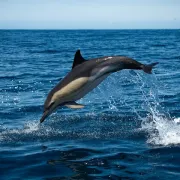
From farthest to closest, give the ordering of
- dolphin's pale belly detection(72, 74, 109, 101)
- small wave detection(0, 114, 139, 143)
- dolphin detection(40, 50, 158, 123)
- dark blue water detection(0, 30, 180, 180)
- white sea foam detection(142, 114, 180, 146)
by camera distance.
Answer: small wave detection(0, 114, 139, 143)
white sea foam detection(142, 114, 180, 146)
dolphin's pale belly detection(72, 74, 109, 101)
dolphin detection(40, 50, 158, 123)
dark blue water detection(0, 30, 180, 180)

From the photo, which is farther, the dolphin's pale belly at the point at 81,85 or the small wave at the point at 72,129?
the small wave at the point at 72,129

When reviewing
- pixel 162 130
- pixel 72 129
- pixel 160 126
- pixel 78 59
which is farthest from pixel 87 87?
pixel 160 126

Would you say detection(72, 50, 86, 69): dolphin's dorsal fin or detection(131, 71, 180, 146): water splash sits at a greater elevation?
detection(72, 50, 86, 69): dolphin's dorsal fin

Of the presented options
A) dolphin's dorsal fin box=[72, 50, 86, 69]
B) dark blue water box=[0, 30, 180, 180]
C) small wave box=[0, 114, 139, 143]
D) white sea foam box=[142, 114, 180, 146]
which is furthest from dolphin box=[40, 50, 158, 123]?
white sea foam box=[142, 114, 180, 146]

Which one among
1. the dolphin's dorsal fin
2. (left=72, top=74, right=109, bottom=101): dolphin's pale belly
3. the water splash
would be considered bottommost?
the water splash

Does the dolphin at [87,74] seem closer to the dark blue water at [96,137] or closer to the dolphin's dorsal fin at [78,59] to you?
the dolphin's dorsal fin at [78,59]

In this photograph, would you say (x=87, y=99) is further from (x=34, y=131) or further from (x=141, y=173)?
(x=141, y=173)

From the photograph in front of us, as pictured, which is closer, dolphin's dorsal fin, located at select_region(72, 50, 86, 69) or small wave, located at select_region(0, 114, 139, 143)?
dolphin's dorsal fin, located at select_region(72, 50, 86, 69)

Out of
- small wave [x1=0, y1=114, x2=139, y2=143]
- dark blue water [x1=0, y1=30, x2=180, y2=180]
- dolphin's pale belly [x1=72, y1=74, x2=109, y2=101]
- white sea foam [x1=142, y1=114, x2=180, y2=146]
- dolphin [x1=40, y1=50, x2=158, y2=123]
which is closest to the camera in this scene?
dark blue water [x1=0, y1=30, x2=180, y2=180]

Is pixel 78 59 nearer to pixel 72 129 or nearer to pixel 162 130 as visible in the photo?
pixel 72 129

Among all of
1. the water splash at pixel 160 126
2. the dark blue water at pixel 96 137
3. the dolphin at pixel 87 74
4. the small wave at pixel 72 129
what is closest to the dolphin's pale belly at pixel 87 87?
the dolphin at pixel 87 74

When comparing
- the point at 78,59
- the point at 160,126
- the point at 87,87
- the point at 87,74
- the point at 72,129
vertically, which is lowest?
the point at 72,129

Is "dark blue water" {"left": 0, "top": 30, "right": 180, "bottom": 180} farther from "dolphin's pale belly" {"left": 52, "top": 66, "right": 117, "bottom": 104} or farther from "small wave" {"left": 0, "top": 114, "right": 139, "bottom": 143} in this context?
"dolphin's pale belly" {"left": 52, "top": 66, "right": 117, "bottom": 104}

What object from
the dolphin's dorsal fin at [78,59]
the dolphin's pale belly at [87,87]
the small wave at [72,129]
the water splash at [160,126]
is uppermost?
the dolphin's dorsal fin at [78,59]
